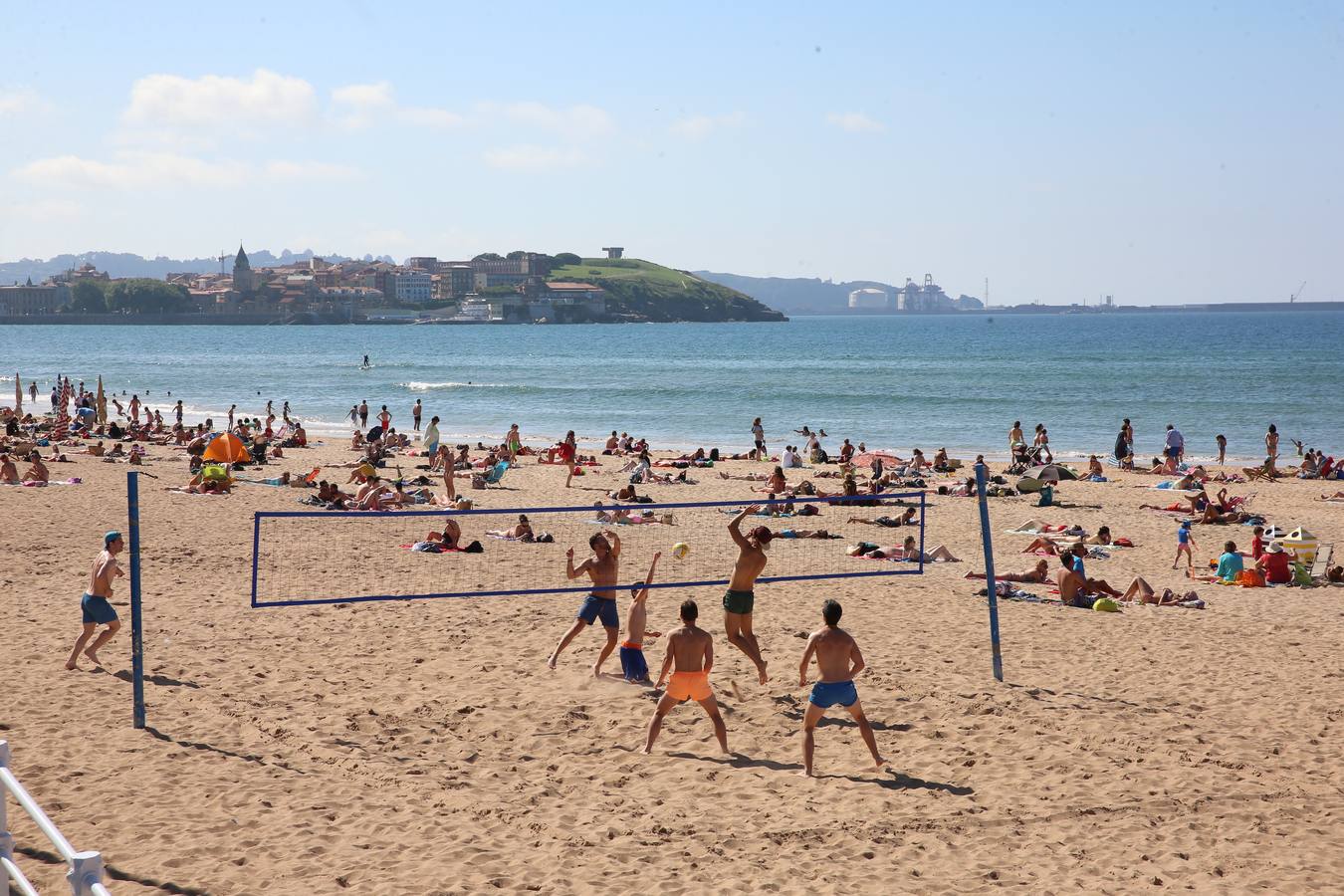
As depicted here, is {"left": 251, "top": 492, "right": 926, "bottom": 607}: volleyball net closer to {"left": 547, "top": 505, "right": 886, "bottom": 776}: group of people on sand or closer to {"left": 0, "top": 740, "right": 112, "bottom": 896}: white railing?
{"left": 547, "top": 505, "right": 886, "bottom": 776}: group of people on sand

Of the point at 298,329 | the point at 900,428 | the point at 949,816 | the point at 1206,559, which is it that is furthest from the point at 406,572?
the point at 298,329

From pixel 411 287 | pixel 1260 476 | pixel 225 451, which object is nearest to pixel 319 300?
pixel 411 287

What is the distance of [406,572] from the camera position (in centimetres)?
1333

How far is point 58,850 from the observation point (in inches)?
121

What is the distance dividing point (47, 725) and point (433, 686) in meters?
2.54

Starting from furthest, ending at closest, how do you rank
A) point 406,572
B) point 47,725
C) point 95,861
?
point 406,572 → point 47,725 → point 95,861

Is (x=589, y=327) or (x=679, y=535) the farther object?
(x=589, y=327)

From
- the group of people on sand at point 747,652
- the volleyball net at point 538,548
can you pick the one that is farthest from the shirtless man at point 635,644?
the volleyball net at point 538,548

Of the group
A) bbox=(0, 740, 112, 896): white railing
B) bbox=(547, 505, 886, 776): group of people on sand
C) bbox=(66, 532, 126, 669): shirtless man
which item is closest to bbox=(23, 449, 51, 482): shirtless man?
bbox=(66, 532, 126, 669): shirtless man

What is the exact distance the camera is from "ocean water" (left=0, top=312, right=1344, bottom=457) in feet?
128

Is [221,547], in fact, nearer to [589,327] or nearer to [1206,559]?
[1206,559]

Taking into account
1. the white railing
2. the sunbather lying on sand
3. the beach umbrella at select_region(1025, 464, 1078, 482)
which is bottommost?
the sunbather lying on sand

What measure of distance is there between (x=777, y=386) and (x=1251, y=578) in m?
43.2

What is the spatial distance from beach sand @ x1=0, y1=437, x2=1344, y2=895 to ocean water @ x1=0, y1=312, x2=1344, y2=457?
23.0 metres
